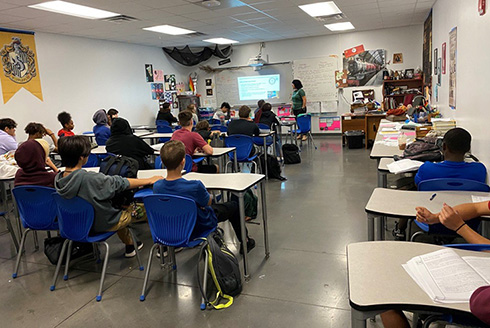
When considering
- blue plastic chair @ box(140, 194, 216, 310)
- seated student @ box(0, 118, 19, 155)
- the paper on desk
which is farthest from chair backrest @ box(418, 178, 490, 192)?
seated student @ box(0, 118, 19, 155)

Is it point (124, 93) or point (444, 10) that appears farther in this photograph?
point (124, 93)

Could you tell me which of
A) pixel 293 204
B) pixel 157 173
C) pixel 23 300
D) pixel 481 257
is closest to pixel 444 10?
pixel 293 204

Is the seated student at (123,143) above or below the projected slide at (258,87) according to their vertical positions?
below

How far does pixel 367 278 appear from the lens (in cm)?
134

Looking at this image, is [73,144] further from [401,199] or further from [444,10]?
[444,10]

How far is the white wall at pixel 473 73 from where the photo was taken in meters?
2.89

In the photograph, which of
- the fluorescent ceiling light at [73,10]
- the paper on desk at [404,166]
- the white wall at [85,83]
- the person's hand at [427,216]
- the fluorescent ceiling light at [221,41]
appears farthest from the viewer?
the fluorescent ceiling light at [221,41]

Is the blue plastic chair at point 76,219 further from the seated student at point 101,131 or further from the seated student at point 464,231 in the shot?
the seated student at point 101,131

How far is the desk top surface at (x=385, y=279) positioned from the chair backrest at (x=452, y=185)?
1016 mm

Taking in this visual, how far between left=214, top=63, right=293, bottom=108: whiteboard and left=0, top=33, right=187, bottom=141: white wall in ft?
7.27

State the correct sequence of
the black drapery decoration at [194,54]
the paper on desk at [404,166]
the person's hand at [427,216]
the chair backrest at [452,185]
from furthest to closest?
the black drapery decoration at [194,54], the paper on desk at [404,166], the chair backrest at [452,185], the person's hand at [427,216]

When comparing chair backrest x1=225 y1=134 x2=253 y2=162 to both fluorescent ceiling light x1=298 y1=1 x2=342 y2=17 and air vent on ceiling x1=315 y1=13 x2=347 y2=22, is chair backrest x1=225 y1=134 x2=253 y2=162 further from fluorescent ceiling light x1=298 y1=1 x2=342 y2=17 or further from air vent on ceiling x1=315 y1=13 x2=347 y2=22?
air vent on ceiling x1=315 y1=13 x2=347 y2=22

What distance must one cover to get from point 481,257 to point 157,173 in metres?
2.71

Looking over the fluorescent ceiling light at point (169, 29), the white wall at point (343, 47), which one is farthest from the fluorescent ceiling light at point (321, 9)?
the white wall at point (343, 47)
